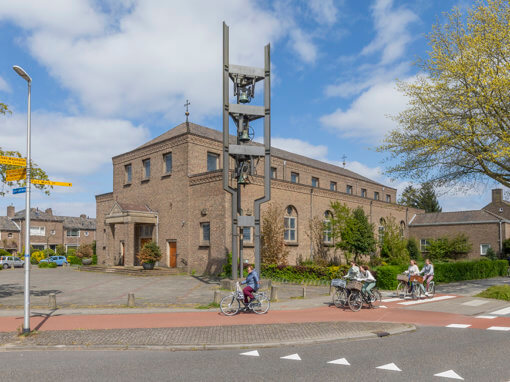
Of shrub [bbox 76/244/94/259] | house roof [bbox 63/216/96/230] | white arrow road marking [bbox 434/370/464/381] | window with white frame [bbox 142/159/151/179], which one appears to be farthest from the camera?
house roof [bbox 63/216/96/230]

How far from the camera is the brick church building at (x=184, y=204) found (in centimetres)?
2847

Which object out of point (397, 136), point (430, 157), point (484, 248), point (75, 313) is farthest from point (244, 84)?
point (484, 248)

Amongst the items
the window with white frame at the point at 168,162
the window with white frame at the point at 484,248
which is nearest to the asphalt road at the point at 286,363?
the window with white frame at the point at 168,162

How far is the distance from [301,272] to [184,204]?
1061cm

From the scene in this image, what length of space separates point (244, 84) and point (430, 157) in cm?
997

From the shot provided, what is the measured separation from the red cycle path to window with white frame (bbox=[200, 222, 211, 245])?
48.1 ft

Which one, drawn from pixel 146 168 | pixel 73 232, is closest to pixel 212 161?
pixel 146 168

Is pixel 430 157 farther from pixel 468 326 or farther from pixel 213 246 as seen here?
pixel 213 246

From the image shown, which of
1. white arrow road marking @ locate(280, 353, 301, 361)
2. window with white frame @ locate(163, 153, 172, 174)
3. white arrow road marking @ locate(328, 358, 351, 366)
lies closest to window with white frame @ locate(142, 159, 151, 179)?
window with white frame @ locate(163, 153, 172, 174)

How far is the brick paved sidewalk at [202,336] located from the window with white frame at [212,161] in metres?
21.5

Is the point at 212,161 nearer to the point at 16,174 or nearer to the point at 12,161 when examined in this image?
the point at 16,174

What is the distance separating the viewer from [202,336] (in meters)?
10.3

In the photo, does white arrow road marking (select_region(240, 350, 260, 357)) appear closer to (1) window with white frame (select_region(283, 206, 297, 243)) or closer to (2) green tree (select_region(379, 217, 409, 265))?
(1) window with white frame (select_region(283, 206, 297, 243))

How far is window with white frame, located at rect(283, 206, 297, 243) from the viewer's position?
106 ft
